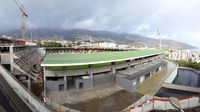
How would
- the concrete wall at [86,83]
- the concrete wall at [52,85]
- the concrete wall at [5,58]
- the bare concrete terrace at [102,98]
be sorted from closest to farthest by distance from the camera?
the bare concrete terrace at [102,98]
the concrete wall at [52,85]
the concrete wall at [86,83]
the concrete wall at [5,58]

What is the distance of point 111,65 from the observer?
25750 mm

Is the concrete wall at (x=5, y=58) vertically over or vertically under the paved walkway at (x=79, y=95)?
over

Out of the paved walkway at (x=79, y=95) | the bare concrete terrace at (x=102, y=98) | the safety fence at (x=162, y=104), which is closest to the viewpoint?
the safety fence at (x=162, y=104)

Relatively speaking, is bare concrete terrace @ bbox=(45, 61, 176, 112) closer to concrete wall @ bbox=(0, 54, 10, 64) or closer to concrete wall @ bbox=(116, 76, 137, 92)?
concrete wall @ bbox=(116, 76, 137, 92)

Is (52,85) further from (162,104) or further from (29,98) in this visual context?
(162,104)

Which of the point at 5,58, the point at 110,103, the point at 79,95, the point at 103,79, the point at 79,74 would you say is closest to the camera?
the point at 110,103

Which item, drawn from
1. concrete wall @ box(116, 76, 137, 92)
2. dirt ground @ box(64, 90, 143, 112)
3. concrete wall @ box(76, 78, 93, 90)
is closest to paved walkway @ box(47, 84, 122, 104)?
concrete wall @ box(76, 78, 93, 90)

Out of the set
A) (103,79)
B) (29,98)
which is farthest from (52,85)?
(103,79)

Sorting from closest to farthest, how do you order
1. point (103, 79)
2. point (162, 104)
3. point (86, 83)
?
point (162, 104)
point (86, 83)
point (103, 79)

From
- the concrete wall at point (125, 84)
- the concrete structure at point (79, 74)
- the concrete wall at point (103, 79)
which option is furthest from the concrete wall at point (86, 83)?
the concrete wall at point (125, 84)

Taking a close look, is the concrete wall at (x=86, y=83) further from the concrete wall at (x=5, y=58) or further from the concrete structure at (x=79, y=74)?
the concrete wall at (x=5, y=58)

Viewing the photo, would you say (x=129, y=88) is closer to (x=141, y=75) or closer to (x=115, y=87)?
(x=115, y=87)

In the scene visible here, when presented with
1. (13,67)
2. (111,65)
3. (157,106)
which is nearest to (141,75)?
(111,65)

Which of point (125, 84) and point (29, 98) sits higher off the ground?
point (29, 98)
